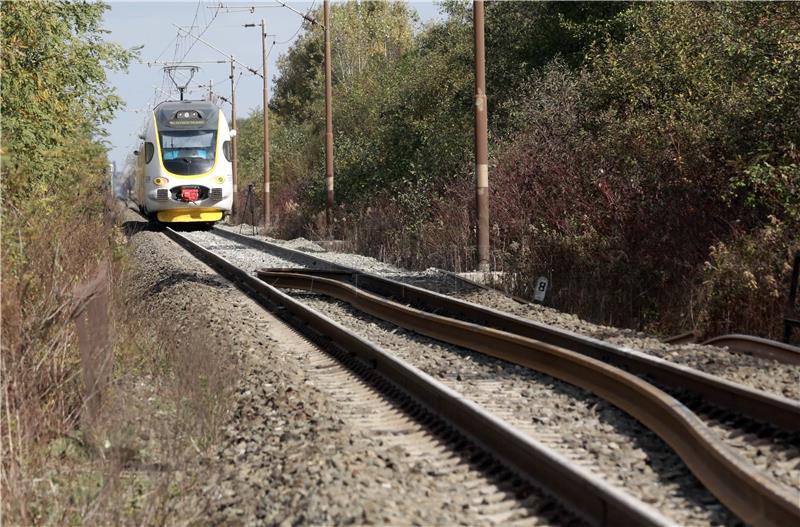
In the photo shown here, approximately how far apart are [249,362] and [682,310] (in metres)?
5.44

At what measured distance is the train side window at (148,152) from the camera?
31.2 m

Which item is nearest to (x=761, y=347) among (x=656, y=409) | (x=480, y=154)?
(x=656, y=409)

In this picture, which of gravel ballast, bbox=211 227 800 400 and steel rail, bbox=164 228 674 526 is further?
gravel ballast, bbox=211 227 800 400

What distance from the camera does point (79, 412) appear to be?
22.3 feet

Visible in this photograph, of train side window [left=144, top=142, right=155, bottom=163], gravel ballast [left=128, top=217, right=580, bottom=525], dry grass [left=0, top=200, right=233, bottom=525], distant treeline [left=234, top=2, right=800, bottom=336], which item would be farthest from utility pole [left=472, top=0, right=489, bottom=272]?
train side window [left=144, top=142, right=155, bottom=163]

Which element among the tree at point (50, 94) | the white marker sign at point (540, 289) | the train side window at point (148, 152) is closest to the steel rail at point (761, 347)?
the white marker sign at point (540, 289)

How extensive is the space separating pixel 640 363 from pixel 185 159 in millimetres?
24551

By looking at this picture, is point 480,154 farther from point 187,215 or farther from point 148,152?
point 187,215

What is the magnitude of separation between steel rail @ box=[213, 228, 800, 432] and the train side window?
17.5 metres

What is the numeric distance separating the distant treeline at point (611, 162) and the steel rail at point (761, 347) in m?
1.25

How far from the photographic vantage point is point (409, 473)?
5.74 meters

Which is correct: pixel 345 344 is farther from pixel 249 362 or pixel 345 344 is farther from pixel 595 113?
pixel 595 113

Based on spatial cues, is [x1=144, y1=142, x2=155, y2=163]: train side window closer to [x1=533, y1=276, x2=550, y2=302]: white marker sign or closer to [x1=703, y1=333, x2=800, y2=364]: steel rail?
[x1=533, y1=276, x2=550, y2=302]: white marker sign

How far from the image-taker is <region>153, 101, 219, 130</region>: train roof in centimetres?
3109
